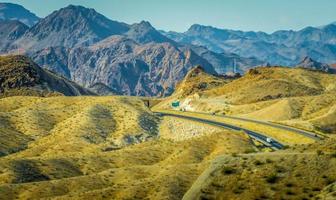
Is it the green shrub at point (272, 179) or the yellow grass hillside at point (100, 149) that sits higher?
the green shrub at point (272, 179)

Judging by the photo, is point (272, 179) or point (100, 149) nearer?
point (272, 179)

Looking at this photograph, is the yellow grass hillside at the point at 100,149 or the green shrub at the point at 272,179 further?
the yellow grass hillside at the point at 100,149

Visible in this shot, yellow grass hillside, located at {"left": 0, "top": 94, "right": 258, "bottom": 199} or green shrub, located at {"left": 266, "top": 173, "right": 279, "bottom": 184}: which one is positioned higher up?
green shrub, located at {"left": 266, "top": 173, "right": 279, "bottom": 184}

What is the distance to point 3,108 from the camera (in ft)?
489

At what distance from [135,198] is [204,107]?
148m

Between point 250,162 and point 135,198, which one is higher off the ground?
point 250,162

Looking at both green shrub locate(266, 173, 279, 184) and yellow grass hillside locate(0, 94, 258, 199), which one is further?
yellow grass hillside locate(0, 94, 258, 199)

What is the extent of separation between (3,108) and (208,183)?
119677 millimetres

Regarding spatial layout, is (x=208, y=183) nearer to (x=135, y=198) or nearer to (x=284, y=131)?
(x=135, y=198)

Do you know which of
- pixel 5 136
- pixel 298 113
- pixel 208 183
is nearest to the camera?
pixel 208 183

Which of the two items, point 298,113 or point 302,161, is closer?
point 302,161

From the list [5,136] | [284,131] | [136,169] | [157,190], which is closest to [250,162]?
[157,190]

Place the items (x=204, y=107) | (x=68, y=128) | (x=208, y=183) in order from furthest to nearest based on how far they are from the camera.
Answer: (x=204, y=107), (x=68, y=128), (x=208, y=183)

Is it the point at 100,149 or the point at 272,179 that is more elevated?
the point at 272,179
